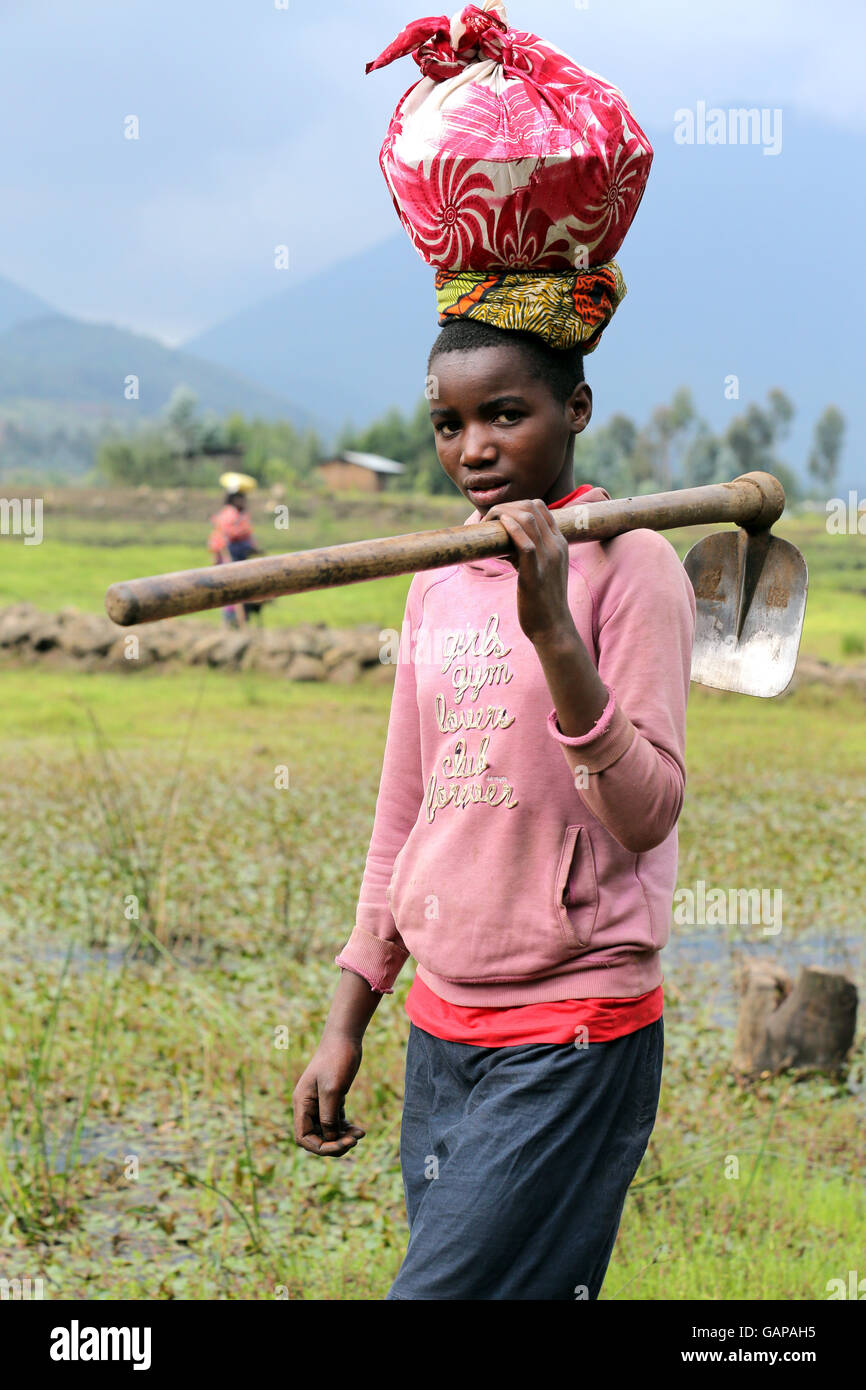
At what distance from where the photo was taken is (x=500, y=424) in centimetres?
168

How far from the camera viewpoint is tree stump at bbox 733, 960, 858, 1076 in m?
3.92

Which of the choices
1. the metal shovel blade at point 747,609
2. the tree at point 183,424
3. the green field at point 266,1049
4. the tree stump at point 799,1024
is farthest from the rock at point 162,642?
the tree at point 183,424

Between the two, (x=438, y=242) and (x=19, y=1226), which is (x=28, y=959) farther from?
(x=438, y=242)

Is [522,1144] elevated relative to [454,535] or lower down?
lower down

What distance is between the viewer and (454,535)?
1.46 meters

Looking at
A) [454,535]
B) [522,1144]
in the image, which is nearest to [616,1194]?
[522,1144]

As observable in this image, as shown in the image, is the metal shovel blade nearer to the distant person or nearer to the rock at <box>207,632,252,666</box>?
the rock at <box>207,632,252,666</box>

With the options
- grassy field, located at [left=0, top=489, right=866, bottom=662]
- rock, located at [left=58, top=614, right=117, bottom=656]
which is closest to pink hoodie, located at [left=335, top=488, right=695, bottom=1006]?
grassy field, located at [left=0, top=489, right=866, bottom=662]

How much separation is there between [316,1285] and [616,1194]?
1.33 meters

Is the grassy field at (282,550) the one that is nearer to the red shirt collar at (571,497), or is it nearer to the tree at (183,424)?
the red shirt collar at (571,497)

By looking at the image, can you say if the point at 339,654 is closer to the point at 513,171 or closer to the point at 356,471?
the point at 513,171

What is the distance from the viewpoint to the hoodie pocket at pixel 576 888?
1.61 meters

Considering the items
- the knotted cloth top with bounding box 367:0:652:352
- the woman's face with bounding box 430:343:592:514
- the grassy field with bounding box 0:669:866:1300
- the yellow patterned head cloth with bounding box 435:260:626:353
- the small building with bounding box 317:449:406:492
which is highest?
the small building with bounding box 317:449:406:492

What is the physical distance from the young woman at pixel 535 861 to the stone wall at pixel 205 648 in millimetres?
9422
